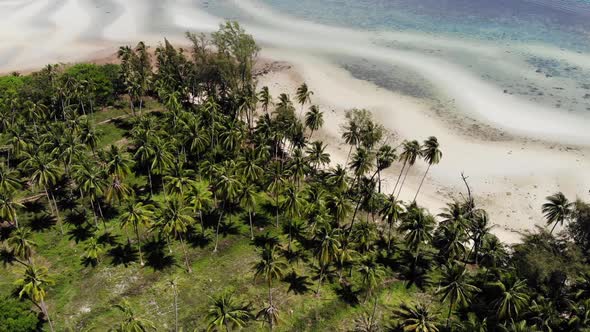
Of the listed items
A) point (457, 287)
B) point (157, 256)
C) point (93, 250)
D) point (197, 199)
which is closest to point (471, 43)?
point (457, 287)

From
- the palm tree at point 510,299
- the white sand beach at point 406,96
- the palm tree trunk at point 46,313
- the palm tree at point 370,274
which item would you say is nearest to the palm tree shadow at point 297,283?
the palm tree at point 370,274

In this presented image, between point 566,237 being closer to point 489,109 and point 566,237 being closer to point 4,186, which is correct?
point 489,109

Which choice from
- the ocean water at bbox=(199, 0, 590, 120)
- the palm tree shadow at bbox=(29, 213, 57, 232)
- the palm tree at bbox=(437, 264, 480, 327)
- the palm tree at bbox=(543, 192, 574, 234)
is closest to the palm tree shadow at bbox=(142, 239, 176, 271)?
the palm tree shadow at bbox=(29, 213, 57, 232)

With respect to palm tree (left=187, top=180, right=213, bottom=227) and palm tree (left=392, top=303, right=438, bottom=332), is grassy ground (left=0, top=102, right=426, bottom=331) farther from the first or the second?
palm tree (left=187, top=180, right=213, bottom=227)

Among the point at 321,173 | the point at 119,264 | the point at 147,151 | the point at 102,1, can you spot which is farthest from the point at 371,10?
the point at 119,264

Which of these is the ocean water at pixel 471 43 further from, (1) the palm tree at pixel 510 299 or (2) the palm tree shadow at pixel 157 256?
(2) the palm tree shadow at pixel 157 256

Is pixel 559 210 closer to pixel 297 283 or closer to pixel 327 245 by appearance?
pixel 327 245
